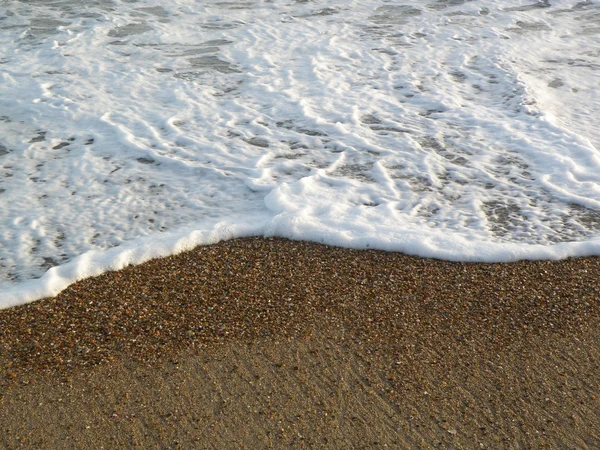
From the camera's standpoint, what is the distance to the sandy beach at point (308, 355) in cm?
264

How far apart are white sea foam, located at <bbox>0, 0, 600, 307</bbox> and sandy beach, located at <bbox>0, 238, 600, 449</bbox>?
0.28 m

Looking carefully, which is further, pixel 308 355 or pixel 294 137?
pixel 294 137

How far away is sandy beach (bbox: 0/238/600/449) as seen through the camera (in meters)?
2.64

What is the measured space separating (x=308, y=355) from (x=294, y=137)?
9.78ft

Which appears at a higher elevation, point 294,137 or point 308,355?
point 308,355

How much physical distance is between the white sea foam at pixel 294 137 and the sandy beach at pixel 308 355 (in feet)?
0.92

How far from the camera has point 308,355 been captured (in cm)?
307

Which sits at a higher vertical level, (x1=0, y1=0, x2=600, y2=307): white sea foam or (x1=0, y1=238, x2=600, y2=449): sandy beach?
(x1=0, y1=238, x2=600, y2=449): sandy beach

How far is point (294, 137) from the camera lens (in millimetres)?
5699

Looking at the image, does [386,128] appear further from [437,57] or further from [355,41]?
[355,41]

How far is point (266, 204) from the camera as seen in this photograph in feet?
14.9

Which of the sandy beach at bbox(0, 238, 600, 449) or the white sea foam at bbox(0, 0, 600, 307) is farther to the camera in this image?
the white sea foam at bbox(0, 0, 600, 307)

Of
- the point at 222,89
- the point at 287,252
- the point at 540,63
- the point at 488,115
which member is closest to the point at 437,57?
the point at 540,63

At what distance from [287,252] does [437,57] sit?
15.4ft
